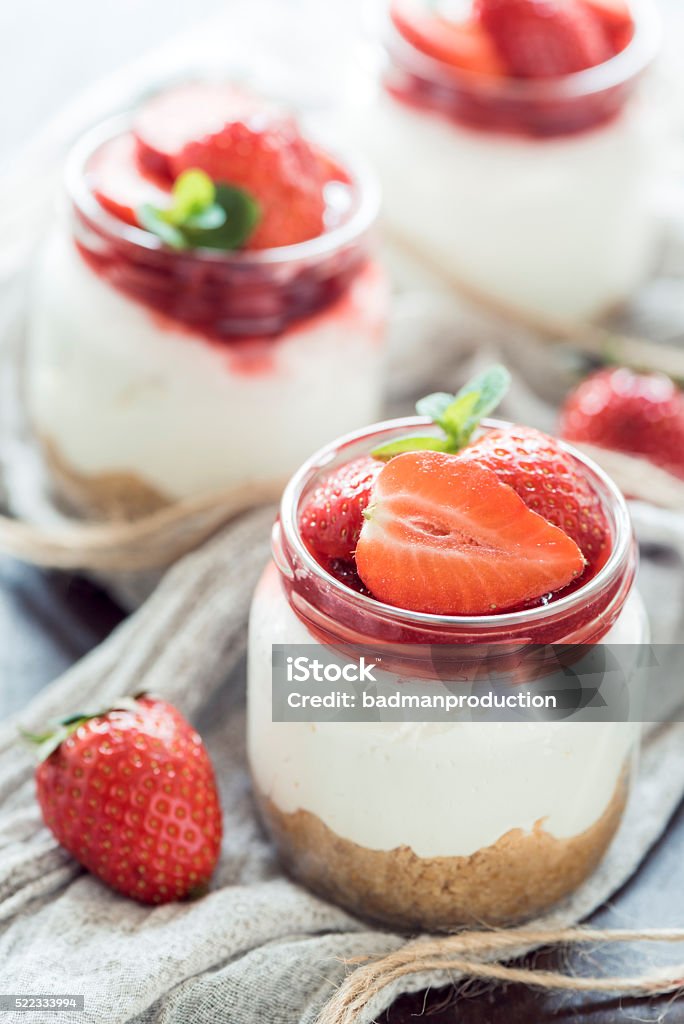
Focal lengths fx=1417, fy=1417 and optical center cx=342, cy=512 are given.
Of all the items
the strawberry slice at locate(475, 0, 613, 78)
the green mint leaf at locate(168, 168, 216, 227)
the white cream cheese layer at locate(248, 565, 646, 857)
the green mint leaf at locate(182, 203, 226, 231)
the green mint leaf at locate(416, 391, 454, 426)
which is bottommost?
the white cream cheese layer at locate(248, 565, 646, 857)

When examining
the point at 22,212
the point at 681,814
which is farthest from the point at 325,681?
the point at 22,212

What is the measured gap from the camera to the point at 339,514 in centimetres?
93

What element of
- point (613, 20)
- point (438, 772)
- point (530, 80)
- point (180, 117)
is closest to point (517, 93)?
point (530, 80)

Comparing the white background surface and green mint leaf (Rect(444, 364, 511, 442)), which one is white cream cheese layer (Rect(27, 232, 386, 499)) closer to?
green mint leaf (Rect(444, 364, 511, 442))

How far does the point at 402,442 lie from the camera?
96cm

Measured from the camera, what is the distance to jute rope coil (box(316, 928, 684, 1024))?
92 centimetres

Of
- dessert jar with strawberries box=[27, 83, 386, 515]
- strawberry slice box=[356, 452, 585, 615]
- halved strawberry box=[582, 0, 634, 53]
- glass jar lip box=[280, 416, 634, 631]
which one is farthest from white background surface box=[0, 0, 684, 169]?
strawberry slice box=[356, 452, 585, 615]

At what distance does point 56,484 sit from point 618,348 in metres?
0.60

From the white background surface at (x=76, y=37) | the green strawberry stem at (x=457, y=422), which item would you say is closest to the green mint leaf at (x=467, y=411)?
the green strawberry stem at (x=457, y=422)

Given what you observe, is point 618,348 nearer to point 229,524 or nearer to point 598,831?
point 229,524

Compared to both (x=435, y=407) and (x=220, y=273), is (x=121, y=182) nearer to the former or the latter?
(x=220, y=273)

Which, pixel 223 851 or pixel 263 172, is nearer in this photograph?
pixel 223 851

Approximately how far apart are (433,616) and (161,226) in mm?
503

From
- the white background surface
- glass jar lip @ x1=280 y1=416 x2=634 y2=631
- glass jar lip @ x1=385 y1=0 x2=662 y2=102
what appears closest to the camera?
glass jar lip @ x1=280 y1=416 x2=634 y2=631
